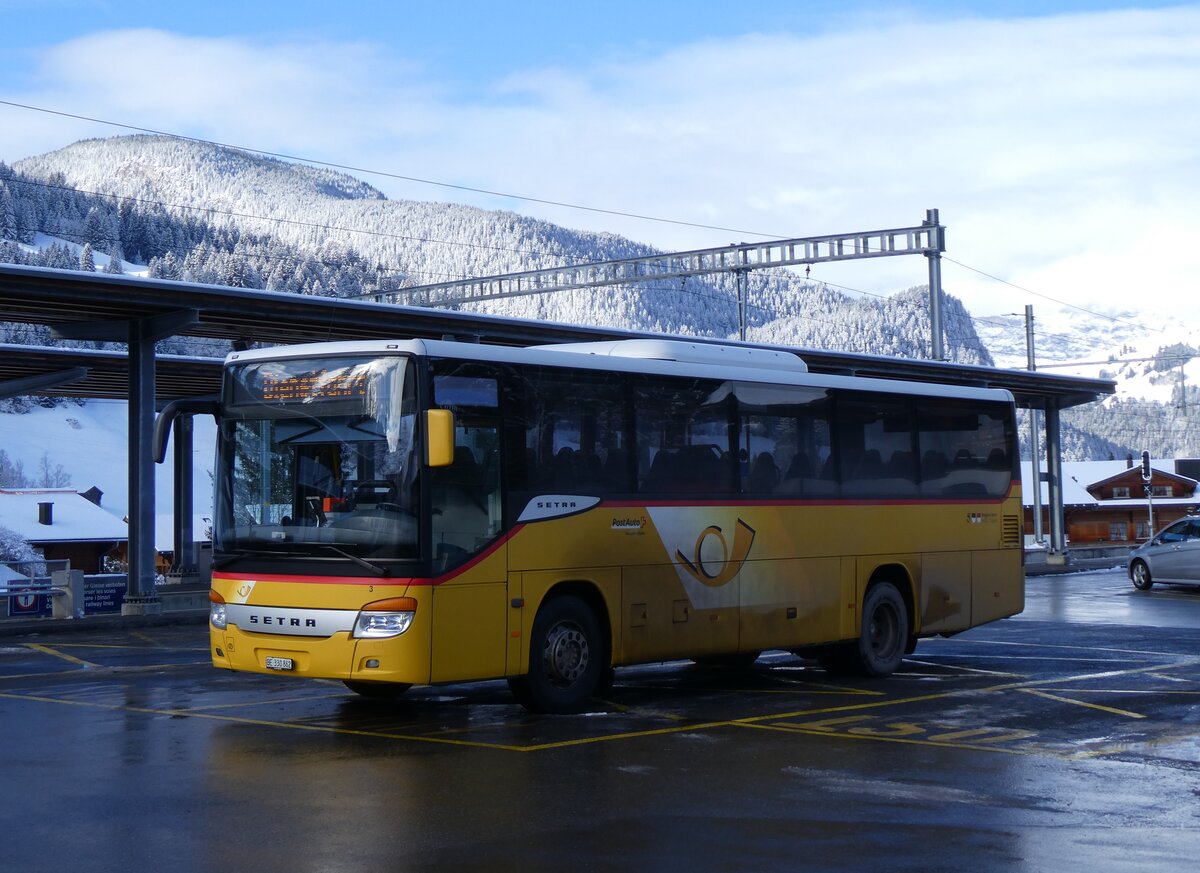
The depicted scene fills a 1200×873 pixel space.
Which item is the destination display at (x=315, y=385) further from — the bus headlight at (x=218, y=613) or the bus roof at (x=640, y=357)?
the bus headlight at (x=218, y=613)

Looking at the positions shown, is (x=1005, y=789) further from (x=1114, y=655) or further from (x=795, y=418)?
(x=1114, y=655)

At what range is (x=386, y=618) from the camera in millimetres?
11359

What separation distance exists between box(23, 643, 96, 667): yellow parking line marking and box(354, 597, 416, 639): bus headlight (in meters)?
8.03

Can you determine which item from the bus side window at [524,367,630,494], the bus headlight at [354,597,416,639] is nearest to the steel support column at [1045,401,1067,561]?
the bus side window at [524,367,630,494]

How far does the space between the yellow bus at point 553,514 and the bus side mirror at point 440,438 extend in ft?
0.06

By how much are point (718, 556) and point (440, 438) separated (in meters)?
3.88

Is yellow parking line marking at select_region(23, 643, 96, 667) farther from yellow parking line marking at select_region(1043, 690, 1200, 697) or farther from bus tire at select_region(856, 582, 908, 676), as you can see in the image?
yellow parking line marking at select_region(1043, 690, 1200, 697)

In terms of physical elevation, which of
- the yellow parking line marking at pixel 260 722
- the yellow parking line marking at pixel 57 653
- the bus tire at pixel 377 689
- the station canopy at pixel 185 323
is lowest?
the yellow parking line marking at pixel 57 653

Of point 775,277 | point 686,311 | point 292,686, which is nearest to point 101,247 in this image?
point 686,311

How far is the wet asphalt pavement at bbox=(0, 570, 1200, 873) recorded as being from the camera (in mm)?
7484

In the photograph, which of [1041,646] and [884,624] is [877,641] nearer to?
[884,624]

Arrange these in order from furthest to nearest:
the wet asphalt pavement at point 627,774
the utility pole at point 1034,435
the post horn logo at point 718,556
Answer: the utility pole at point 1034,435, the post horn logo at point 718,556, the wet asphalt pavement at point 627,774

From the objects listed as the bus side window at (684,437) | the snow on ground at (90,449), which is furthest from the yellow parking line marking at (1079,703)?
the snow on ground at (90,449)

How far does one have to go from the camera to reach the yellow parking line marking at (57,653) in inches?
719
